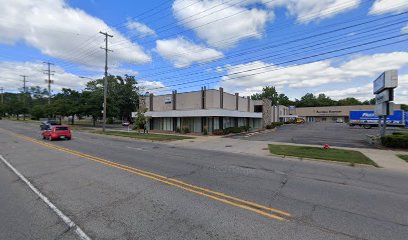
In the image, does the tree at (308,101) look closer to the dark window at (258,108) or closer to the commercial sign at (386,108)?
the dark window at (258,108)

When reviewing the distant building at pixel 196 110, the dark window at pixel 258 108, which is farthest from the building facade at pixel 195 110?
the dark window at pixel 258 108

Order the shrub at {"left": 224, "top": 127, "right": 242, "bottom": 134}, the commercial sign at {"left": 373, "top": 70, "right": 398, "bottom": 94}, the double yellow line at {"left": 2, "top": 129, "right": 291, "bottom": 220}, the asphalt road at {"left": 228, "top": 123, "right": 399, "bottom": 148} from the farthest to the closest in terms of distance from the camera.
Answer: the shrub at {"left": 224, "top": 127, "right": 242, "bottom": 134} → the asphalt road at {"left": 228, "top": 123, "right": 399, "bottom": 148} → the commercial sign at {"left": 373, "top": 70, "right": 398, "bottom": 94} → the double yellow line at {"left": 2, "top": 129, "right": 291, "bottom": 220}

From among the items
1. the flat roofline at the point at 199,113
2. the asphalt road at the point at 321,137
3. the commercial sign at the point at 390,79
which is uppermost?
the commercial sign at the point at 390,79

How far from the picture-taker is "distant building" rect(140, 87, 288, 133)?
34.4 meters

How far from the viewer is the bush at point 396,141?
17483mm

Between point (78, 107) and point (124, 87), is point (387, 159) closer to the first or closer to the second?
point (78, 107)

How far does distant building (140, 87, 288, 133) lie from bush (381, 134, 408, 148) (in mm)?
18324

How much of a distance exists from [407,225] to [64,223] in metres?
6.64

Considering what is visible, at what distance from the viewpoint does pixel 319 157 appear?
13.6m

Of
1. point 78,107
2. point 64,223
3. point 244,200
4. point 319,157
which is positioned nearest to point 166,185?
point 244,200

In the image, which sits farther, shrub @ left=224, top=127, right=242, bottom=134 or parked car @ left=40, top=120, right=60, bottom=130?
shrub @ left=224, top=127, right=242, bottom=134

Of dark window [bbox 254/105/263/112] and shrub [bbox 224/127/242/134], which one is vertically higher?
dark window [bbox 254/105/263/112]

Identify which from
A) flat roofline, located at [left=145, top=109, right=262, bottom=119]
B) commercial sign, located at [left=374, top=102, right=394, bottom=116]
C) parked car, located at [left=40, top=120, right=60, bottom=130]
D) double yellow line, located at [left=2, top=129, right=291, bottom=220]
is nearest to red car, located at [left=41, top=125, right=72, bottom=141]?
parked car, located at [left=40, top=120, right=60, bottom=130]

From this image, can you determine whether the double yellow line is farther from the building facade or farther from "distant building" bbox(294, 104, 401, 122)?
"distant building" bbox(294, 104, 401, 122)
